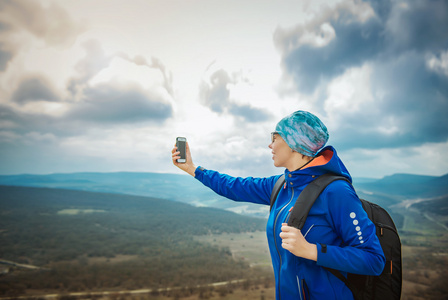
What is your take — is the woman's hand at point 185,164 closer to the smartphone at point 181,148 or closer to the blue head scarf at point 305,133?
the smartphone at point 181,148

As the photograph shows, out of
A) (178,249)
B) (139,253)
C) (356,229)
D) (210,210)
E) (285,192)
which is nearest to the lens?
(356,229)

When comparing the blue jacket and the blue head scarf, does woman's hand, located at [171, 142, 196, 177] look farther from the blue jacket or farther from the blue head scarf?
the blue head scarf

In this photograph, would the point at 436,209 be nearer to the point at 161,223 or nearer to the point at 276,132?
the point at 161,223

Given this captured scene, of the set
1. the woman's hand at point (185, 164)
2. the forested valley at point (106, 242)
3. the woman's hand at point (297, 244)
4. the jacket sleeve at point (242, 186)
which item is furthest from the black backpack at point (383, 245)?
the forested valley at point (106, 242)

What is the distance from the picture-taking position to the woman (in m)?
1.43

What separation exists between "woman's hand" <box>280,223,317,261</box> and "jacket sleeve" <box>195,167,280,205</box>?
996 millimetres

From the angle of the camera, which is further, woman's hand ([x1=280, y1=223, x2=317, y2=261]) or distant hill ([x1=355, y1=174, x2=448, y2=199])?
distant hill ([x1=355, y1=174, x2=448, y2=199])

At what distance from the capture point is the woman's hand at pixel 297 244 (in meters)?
1.42

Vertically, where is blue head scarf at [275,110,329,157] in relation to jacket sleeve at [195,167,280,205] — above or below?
above

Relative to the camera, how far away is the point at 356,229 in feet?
4.79

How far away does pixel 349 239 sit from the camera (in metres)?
1.49

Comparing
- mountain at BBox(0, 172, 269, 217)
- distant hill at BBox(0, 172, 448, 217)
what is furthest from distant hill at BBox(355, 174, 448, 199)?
mountain at BBox(0, 172, 269, 217)

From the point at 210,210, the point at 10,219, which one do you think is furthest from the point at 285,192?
the point at 210,210

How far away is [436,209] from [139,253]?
317 ft
